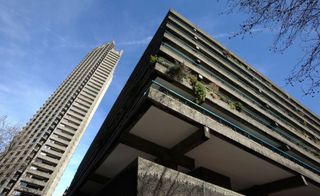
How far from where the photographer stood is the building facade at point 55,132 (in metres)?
58.5

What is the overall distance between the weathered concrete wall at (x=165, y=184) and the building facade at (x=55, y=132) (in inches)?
2099

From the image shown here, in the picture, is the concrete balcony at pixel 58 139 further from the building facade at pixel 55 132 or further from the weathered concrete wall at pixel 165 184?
the weathered concrete wall at pixel 165 184

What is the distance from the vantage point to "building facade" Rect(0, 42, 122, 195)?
192 ft

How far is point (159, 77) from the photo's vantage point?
33.3 ft

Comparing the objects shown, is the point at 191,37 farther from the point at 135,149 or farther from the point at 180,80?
the point at 135,149

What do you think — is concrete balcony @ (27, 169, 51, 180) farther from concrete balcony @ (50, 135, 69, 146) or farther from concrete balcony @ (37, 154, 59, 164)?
concrete balcony @ (50, 135, 69, 146)

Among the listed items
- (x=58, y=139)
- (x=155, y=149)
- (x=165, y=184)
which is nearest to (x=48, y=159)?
(x=58, y=139)

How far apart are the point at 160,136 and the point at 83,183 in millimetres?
7284

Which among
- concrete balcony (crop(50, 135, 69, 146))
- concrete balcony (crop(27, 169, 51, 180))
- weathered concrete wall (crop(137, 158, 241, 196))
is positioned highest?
concrete balcony (crop(50, 135, 69, 146))

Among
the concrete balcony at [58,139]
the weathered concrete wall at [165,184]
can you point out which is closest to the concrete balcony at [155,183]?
the weathered concrete wall at [165,184]

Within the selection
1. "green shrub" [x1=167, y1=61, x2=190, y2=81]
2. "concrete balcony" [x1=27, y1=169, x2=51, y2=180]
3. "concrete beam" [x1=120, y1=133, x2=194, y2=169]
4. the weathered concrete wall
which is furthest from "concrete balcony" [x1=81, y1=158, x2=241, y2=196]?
"concrete balcony" [x1=27, y1=169, x2=51, y2=180]

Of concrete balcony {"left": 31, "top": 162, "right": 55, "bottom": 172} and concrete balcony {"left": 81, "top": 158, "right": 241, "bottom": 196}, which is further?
concrete balcony {"left": 31, "top": 162, "right": 55, "bottom": 172}

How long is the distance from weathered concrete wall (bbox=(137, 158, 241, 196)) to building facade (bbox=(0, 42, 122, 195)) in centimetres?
5331

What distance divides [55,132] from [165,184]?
72.3m
